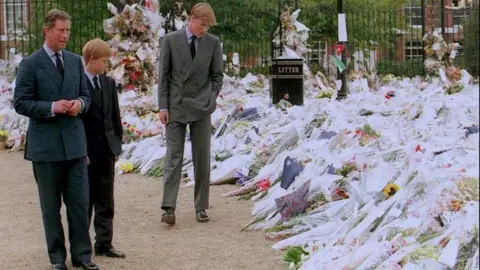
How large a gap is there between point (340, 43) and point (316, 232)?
9.27 m

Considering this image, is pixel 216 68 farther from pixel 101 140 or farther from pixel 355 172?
pixel 101 140

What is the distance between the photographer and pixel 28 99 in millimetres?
5383

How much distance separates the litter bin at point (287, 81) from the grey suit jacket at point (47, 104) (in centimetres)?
832

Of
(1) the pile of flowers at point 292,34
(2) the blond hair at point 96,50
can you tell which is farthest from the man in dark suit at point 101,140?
(1) the pile of flowers at point 292,34

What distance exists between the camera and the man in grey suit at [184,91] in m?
7.30

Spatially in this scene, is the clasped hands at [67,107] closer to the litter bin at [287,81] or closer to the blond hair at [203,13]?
the blond hair at [203,13]

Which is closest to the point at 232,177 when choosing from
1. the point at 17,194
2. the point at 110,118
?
the point at 17,194

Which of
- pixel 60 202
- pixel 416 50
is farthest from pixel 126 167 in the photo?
pixel 416 50

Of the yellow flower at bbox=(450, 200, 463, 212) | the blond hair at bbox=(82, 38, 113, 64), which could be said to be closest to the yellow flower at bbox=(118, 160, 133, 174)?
the blond hair at bbox=(82, 38, 113, 64)

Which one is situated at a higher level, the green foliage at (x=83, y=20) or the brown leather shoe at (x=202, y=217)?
the green foliage at (x=83, y=20)

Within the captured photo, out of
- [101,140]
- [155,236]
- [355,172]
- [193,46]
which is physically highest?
[193,46]

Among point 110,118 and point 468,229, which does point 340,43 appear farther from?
point 468,229

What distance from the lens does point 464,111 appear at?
8422mm

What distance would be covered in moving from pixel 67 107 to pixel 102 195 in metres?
1.00
